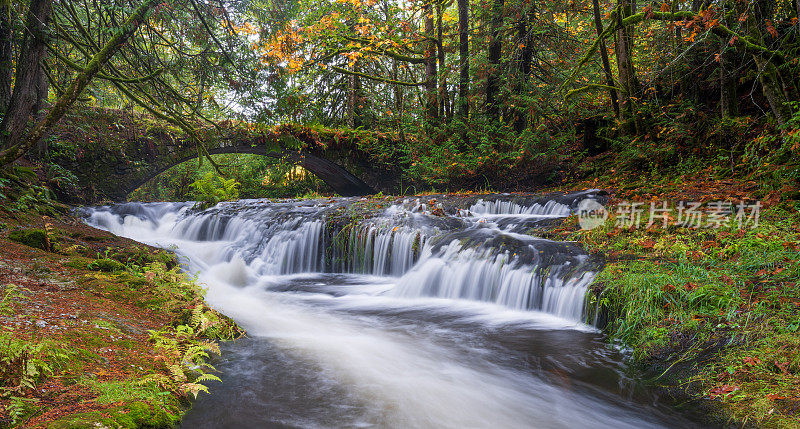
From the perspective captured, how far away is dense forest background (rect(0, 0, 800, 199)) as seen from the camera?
6.19 meters

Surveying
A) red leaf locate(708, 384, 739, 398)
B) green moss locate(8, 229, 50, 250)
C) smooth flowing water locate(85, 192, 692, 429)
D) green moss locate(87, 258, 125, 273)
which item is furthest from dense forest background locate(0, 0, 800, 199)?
red leaf locate(708, 384, 739, 398)

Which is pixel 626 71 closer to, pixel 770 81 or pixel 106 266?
pixel 770 81

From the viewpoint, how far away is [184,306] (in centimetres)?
391

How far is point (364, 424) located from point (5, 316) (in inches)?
84.2

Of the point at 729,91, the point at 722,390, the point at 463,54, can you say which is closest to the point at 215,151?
the point at 463,54

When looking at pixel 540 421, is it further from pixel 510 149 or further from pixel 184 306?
pixel 510 149

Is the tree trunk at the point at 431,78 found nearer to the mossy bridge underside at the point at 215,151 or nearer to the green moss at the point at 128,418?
the mossy bridge underside at the point at 215,151

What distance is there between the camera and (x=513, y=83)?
1143cm

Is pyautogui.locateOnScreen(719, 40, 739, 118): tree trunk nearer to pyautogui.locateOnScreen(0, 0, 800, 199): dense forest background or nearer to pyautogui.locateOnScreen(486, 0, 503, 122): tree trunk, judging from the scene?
pyautogui.locateOnScreen(0, 0, 800, 199): dense forest background

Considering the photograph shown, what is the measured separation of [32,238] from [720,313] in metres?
7.04

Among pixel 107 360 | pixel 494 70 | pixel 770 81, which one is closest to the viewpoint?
pixel 107 360

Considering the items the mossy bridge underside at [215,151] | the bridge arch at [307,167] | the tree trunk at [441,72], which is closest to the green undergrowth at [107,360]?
the mossy bridge underside at [215,151]

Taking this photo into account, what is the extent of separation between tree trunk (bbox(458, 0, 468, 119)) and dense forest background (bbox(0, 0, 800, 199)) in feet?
0.24

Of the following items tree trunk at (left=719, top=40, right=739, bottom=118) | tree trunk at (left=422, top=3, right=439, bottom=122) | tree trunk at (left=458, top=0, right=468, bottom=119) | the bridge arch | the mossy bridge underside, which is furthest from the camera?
the bridge arch
